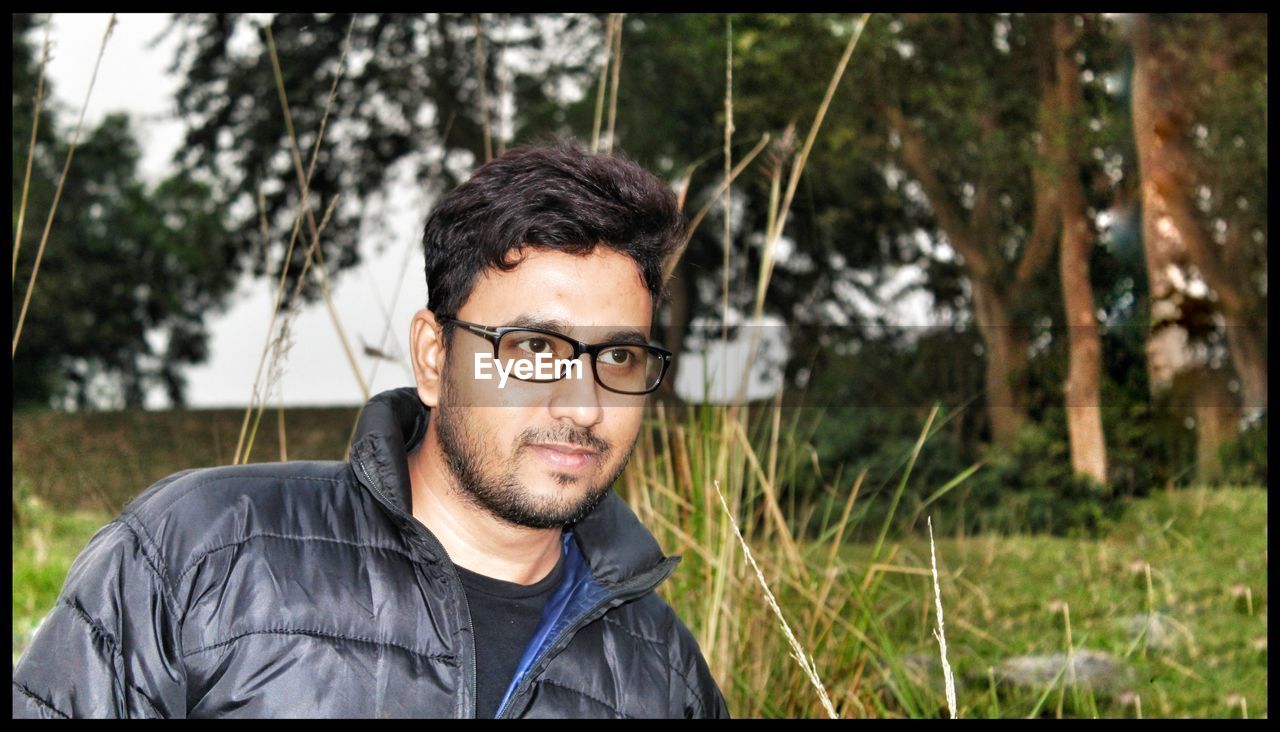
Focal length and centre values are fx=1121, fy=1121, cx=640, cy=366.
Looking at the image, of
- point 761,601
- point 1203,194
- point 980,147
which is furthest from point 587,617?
point 980,147

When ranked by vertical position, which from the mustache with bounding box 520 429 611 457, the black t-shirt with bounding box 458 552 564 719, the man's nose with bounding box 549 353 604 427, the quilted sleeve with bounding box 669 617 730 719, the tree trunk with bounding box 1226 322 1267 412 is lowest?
the quilted sleeve with bounding box 669 617 730 719

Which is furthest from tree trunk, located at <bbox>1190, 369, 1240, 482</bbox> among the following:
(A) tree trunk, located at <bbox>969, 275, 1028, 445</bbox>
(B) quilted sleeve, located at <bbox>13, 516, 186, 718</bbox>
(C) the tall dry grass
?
(B) quilted sleeve, located at <bbox>13, 516, 186, 718</bbox>

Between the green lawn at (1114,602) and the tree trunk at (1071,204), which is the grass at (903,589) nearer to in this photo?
the green lawn at (1114,602)

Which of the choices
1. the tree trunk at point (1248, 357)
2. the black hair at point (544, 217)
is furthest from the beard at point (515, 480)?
the tree trunk at point (1248, 357)

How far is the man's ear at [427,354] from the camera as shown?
1585 mm

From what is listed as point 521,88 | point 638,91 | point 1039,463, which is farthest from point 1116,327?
point 521,88

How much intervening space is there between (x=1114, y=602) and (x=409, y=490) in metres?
3.63

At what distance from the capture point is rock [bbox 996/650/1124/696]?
3.04 metres

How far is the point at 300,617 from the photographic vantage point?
1352 mm

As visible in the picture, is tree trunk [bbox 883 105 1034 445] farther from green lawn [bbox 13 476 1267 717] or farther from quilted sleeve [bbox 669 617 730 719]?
quilted sleeve [bbox 669 617 730 719]

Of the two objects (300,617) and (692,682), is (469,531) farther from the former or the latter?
(692,682)

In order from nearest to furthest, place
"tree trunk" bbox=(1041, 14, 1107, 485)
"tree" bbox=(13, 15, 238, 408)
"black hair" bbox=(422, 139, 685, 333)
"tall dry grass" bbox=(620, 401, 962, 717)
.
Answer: "black hair" bbox=(422, 139, 685, 333)
"tall dry grass" bbox=(620, 401, 962, 717)
"tree trunk" bbox=(1041, 14, 1107, 485)
"tree" bbox=(13, 15, 238, 408)

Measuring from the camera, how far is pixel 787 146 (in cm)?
224

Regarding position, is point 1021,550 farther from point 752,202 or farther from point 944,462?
point 752,202
